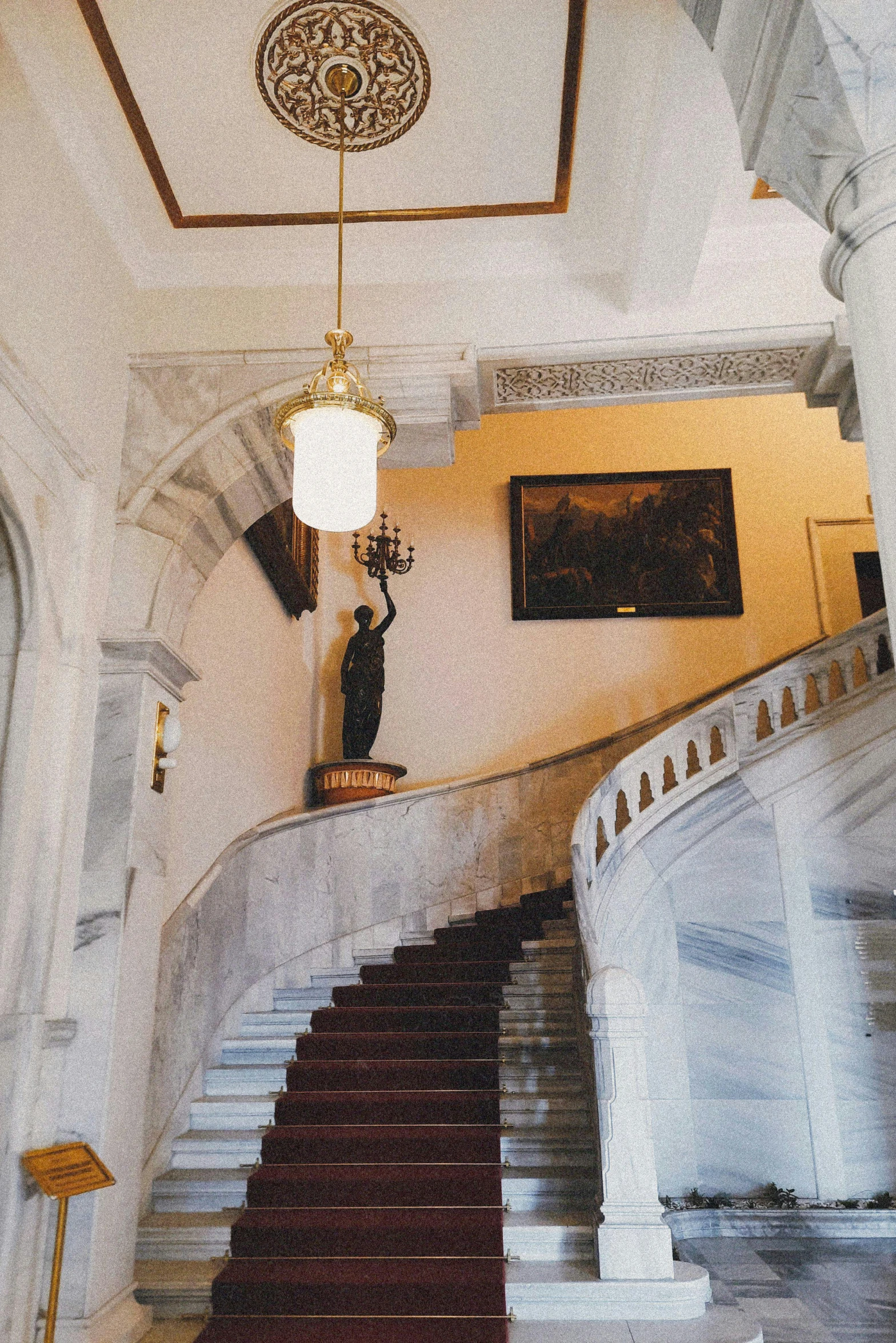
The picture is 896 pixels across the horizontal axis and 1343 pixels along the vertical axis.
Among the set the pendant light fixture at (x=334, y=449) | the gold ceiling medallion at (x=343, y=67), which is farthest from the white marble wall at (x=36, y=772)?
the gold ceiling medallion at (x=343, y=67)

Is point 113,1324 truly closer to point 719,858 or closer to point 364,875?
point 364,875

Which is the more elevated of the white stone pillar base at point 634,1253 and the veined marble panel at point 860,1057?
the veined marble panel at point 860,1057

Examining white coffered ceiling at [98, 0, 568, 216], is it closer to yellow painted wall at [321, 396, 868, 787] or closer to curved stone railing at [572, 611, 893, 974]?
curved stone railing at [572, 611, 893, 974]

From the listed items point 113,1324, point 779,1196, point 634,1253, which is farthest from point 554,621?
point 113,1324

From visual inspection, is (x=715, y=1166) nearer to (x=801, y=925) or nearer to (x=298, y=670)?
(x=801, y=925)

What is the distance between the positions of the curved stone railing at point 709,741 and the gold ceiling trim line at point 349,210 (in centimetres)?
373

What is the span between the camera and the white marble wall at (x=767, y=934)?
6641 mm

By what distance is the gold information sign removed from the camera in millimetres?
3332

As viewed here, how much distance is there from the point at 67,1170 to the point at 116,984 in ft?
2.37

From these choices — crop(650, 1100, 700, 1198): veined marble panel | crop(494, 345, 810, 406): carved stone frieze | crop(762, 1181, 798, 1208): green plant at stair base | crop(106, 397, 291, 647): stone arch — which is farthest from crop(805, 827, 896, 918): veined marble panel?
crop(106, 397, 291, 647): stone arch

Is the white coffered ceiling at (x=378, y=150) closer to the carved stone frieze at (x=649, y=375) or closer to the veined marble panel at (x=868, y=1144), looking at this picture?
the carved stone frieze at (x=649, y=375)

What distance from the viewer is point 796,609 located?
10484 millimetres

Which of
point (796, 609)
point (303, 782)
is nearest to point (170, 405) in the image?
point (303, 782)

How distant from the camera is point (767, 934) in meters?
7.08
